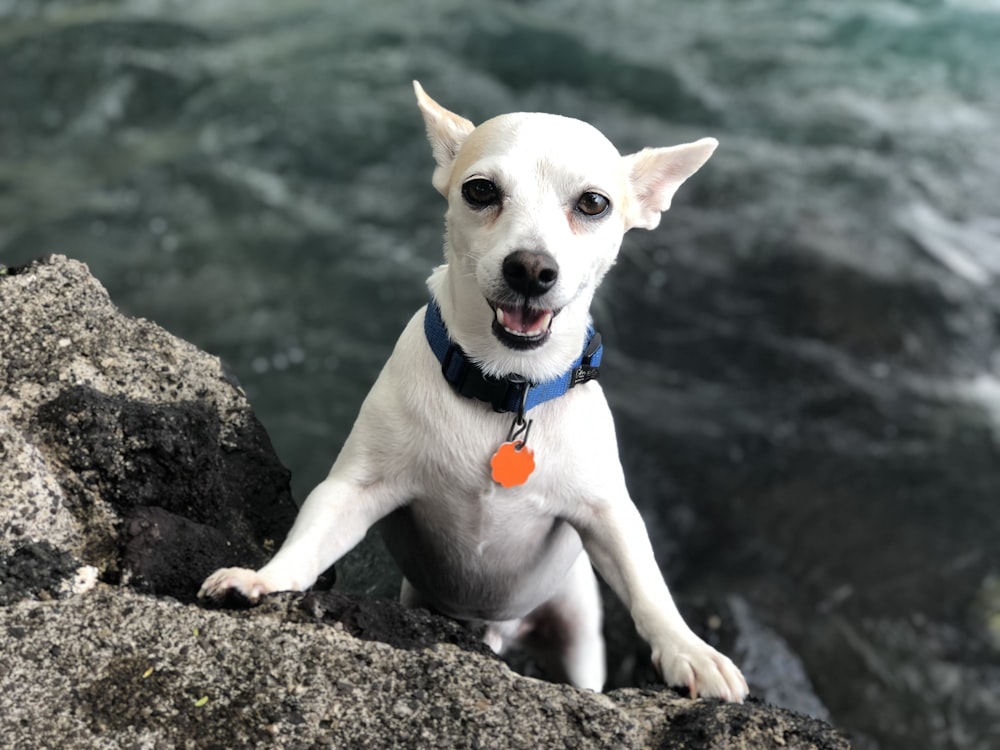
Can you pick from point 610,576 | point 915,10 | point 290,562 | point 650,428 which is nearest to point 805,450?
point 650,428

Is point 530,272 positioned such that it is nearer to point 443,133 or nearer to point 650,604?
point 443,133

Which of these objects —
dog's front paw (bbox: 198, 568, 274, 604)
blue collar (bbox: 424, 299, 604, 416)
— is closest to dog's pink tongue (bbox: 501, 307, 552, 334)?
blue collar (bbox: 424, 299, 604, 416)

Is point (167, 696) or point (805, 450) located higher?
point (167, 696)

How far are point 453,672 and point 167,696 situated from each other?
1.77ft

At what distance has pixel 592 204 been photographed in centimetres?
246

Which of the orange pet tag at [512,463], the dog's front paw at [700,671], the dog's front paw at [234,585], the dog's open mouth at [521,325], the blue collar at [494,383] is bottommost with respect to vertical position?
the dog's front paw at [700,671]

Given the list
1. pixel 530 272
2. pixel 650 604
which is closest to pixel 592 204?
pixel 530 272

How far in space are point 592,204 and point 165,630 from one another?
1.32 meters

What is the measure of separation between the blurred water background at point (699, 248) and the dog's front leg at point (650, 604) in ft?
3.86

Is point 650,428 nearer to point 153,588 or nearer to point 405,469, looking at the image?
point 405,469

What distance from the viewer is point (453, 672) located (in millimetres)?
2064

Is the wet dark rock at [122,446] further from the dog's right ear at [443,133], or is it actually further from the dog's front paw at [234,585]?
the dog's right ear at [443,133]

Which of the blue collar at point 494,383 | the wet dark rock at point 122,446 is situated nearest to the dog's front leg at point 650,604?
the blue collar at point 494,383

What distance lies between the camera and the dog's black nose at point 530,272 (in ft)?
7.36
